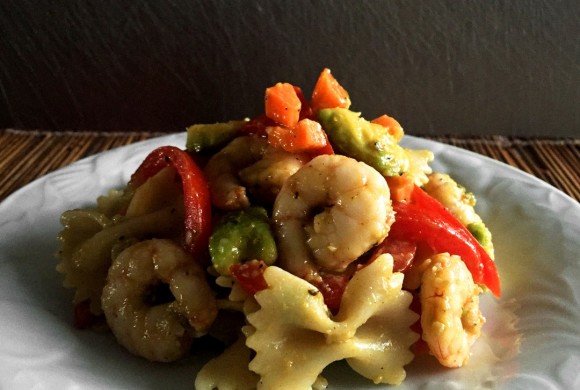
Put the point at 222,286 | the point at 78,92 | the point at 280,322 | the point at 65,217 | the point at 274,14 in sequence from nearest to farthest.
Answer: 1. the point at 280,322
2. the point at 222,286
3. the point at 65,217
4. the point at 274,14
5. the point at 78,92

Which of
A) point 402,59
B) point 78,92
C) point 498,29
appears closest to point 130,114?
point 78,92

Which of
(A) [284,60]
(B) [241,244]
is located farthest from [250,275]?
(A) [284,60]

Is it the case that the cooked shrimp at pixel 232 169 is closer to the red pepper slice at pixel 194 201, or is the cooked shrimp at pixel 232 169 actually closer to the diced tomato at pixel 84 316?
the red pepper slice at pixel 194 201

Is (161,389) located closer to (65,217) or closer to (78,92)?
(65,217)

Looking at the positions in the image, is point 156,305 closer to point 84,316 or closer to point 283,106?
point 84,316

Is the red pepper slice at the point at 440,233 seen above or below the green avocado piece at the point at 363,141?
below

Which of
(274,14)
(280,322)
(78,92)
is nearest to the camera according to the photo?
(280,322)

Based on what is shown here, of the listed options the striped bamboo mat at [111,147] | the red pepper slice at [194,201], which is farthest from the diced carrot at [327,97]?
the striped bamboo mat at [111,147]
